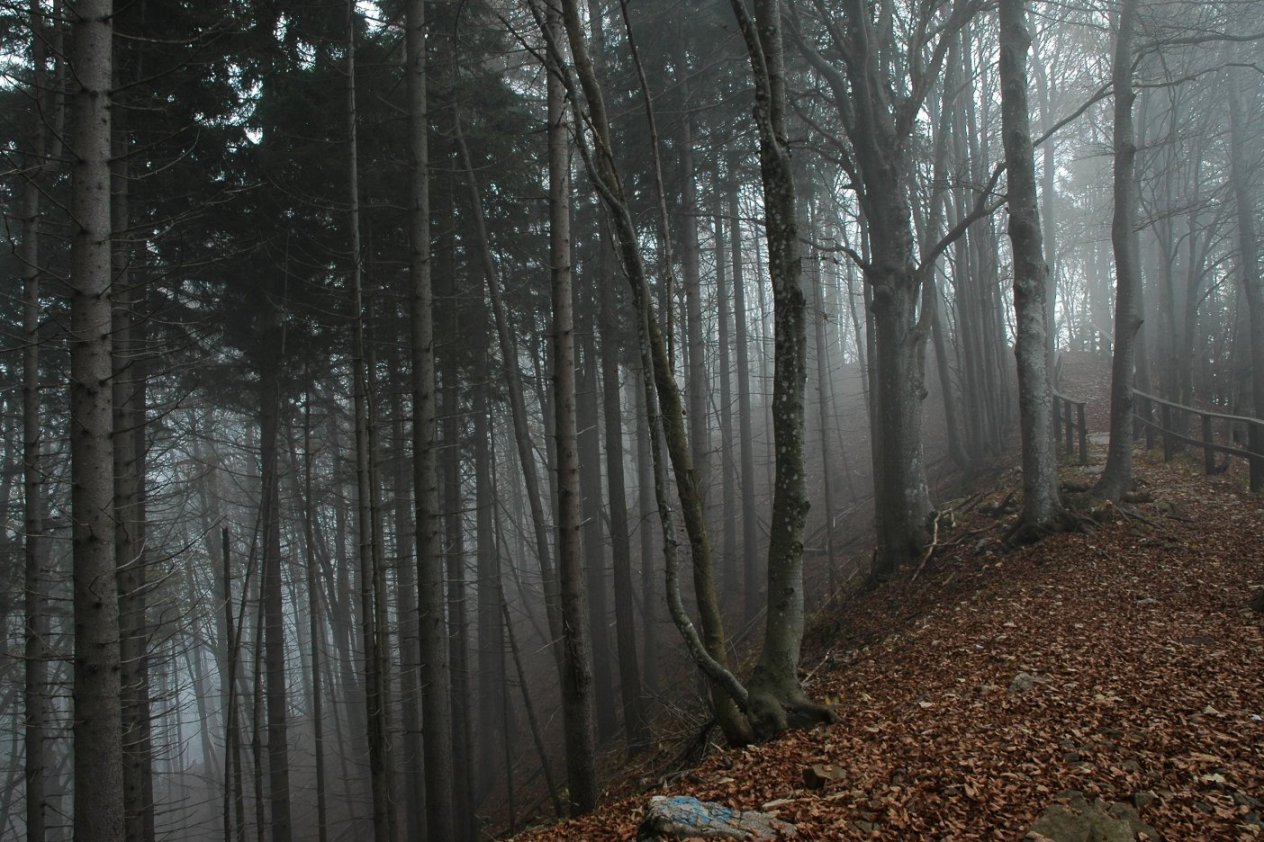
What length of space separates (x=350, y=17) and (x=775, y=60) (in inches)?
279

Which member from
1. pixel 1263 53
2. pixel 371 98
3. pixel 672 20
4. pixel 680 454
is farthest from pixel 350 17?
pixel 1263 53

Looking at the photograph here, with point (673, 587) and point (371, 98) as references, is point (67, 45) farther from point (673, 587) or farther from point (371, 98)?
point (673, 587)

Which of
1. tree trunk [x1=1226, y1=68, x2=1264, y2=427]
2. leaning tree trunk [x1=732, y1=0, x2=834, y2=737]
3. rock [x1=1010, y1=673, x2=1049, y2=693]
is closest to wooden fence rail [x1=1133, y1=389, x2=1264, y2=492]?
tree trunk [x1=1226, y1=68, x2=1264, y2=427]

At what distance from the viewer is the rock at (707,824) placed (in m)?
3.29

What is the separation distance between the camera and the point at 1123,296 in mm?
8961

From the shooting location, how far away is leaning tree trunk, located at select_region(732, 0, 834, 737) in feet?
15.7

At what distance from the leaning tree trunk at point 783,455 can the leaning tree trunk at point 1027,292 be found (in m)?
4.54

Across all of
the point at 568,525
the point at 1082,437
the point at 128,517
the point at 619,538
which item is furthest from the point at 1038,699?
the point at 128,517

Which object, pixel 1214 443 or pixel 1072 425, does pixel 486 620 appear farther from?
pixel 1214 443

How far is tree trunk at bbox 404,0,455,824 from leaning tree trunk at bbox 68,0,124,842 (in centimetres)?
372

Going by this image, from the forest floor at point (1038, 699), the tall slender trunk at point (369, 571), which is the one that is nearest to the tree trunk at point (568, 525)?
the forest floor at point (1038, 699)

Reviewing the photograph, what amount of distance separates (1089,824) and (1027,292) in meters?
6.31

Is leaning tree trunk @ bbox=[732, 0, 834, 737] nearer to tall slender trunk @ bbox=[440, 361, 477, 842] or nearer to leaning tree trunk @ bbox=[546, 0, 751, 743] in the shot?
leaning tree trunk @ bbox=[546, 0, 751, 743]

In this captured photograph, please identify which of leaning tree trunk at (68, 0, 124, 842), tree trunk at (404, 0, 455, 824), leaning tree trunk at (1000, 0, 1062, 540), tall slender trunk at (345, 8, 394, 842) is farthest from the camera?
tree trunk at (404, 0, 455, 824)
